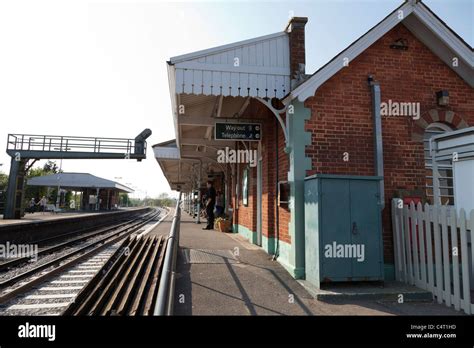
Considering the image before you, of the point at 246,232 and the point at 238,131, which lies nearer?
the point at 238,131

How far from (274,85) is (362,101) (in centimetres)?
190

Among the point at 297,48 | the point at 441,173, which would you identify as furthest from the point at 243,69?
the point at 441,173

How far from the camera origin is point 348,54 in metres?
5.98

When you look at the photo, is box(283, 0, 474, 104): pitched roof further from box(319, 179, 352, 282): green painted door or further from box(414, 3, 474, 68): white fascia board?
box(319, 179, 352, 282): green painted door

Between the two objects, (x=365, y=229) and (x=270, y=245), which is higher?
(x=365, y=229)

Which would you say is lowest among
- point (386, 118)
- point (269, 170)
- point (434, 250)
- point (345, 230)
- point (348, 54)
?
point (434, 250)

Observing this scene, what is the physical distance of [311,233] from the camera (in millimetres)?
5309

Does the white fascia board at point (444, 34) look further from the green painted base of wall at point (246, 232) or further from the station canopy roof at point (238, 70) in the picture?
the green painted base of wall at point (246, 232)

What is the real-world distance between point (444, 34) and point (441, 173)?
2.89m

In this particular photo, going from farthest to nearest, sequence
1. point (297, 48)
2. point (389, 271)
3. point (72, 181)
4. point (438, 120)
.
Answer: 1. point (72, 181)
2. point (297, 48)
3. point (438, 120)
4. point (389, 271)

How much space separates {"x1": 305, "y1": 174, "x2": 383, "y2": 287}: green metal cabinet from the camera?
16.4 feet

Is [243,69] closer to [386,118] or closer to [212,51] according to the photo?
[212,51]
